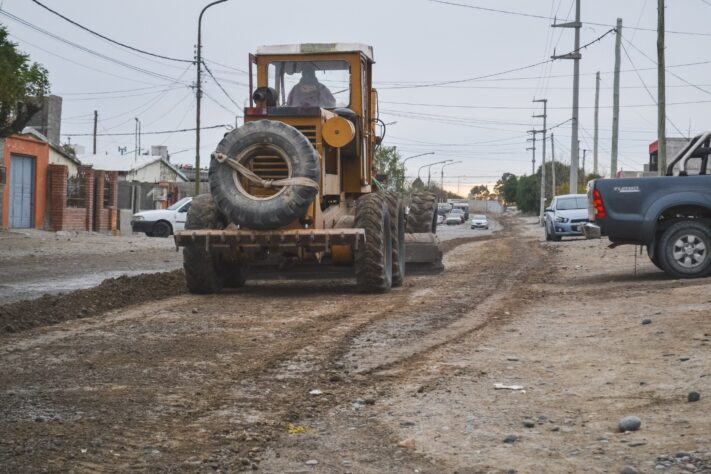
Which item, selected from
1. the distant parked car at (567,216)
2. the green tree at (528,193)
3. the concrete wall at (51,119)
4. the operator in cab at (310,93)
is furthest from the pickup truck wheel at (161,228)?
the green tree at (528,193)

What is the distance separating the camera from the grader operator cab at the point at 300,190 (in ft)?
42.8

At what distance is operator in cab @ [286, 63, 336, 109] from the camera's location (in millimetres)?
15055

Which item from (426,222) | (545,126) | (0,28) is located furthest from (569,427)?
(545,126)

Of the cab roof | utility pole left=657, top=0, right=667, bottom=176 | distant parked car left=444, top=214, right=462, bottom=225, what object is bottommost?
distant parked car left=444, top=214, right=462, bottom=225

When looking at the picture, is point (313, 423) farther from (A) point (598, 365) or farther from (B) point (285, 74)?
(B) point (285, 74)

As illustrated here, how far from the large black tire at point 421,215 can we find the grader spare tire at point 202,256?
5.84 m

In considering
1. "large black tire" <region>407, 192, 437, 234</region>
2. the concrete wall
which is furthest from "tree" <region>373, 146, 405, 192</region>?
"large black tire" <region>407, 192, 437, 234</region>

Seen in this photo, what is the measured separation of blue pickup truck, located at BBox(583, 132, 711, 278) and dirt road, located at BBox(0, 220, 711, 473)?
112 inches

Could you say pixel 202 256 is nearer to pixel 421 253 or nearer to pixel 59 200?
pixel 421 253

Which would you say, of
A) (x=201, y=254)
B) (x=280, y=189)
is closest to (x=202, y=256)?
(x=201, y=254)

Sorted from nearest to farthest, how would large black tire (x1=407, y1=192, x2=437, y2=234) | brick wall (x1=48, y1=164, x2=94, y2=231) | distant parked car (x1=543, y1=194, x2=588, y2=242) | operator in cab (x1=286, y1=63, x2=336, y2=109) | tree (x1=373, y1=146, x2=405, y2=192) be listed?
operator in cab (x1=286, y1=63, x2=336, y2=109) → large black tire (x1=407, y1=192, x2=437, y2=234) → distant parked car (x1=543, y1=194, x2=588, y2=242) → brick wall (x1=48, y1=164, x2=94, y2=231) → tree (x1=373, y1=146, x2=405, y2=192)

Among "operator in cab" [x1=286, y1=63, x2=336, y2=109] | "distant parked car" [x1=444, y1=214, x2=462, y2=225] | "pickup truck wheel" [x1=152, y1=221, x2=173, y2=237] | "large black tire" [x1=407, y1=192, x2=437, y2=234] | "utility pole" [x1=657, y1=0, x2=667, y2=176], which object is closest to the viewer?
"operator in cab" [x1=286, y1=63, x2=336, y2=109]

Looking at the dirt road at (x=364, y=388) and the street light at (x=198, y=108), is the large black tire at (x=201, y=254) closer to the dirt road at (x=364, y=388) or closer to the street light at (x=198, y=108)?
the dirt road at (x=364, y=388)

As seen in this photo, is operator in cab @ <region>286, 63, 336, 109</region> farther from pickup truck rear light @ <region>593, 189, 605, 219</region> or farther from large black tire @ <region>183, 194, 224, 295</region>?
pickup truck rear light @ <region>593, 189, 605, 219</region>
